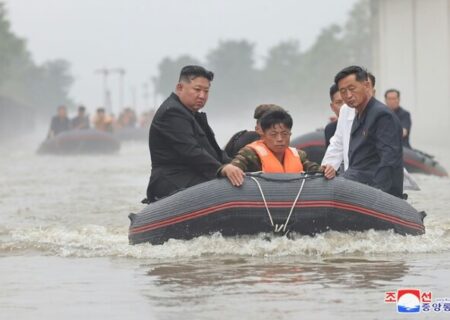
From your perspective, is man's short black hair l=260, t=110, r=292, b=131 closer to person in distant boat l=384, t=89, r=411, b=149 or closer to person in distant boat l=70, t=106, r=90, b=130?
person in distant boat l=384, t=89, r=411, b=149

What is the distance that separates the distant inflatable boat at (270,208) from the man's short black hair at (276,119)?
0.43m

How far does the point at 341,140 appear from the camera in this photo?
11.4m

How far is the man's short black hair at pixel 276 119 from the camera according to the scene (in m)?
10.0

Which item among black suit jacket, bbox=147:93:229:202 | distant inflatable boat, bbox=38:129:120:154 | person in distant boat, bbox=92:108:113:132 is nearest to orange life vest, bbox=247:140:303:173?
black suit jacket, bbox=147:93:229:202

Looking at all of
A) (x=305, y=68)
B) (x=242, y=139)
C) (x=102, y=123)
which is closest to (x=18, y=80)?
(x=305, y=68)

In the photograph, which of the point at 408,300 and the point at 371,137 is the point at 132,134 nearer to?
the point at 371,137

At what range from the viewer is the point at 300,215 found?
986 centimetres

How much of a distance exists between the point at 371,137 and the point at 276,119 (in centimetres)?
97

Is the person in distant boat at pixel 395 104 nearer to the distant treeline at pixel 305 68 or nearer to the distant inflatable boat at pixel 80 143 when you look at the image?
the distant inflatable boat at pixel 80 143

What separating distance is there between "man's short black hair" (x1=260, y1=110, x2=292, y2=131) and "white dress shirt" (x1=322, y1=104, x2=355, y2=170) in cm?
113

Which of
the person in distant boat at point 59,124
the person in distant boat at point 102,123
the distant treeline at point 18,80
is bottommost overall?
the person in distant boat at point 59,124

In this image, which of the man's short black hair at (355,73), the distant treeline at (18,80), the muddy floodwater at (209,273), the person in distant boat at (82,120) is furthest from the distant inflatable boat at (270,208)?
the distant treeline at (18,80)

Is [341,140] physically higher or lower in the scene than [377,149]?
higher

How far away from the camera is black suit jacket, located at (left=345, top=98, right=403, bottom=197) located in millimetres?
10414
